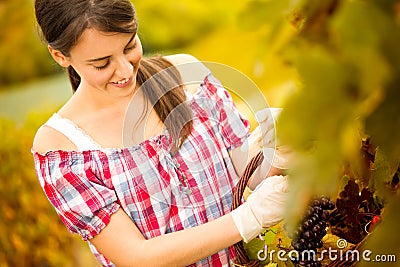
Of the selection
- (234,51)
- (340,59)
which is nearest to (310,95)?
(340,59)

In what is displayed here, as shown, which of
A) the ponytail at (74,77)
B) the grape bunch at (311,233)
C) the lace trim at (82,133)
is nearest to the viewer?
the grape bunch at (311,233)

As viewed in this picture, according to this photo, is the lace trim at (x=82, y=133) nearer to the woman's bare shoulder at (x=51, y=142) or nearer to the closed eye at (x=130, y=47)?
the woman's bare shoulder at (x=51, y=142)

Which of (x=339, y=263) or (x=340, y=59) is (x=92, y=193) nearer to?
(x=339, y=263)

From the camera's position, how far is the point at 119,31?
125 cm

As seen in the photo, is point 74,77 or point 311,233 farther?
point 74,77

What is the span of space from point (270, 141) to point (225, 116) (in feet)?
0.99

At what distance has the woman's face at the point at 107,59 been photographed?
1.25 meters

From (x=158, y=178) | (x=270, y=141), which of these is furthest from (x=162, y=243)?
(x=270, y=141)

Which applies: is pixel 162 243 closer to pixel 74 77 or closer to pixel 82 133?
pixel 82 133

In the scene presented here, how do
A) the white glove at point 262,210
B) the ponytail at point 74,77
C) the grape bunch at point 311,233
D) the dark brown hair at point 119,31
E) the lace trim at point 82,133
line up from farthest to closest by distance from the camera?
the ponytail at point 74,77, the lace trim at point 82,133, the dark brown hair at point 119,31, the white glove at point 262,210, the grape bunch at point 311,233

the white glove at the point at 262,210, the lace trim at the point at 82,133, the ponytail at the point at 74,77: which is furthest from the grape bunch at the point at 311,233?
the ponytail at the point at 74,77

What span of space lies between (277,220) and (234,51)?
4.81 meters

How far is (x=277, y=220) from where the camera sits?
119cm

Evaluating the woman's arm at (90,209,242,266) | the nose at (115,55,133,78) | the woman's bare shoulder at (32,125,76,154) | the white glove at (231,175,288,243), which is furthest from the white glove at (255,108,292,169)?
the woman's bare shoulder at (32,125,76,154)
